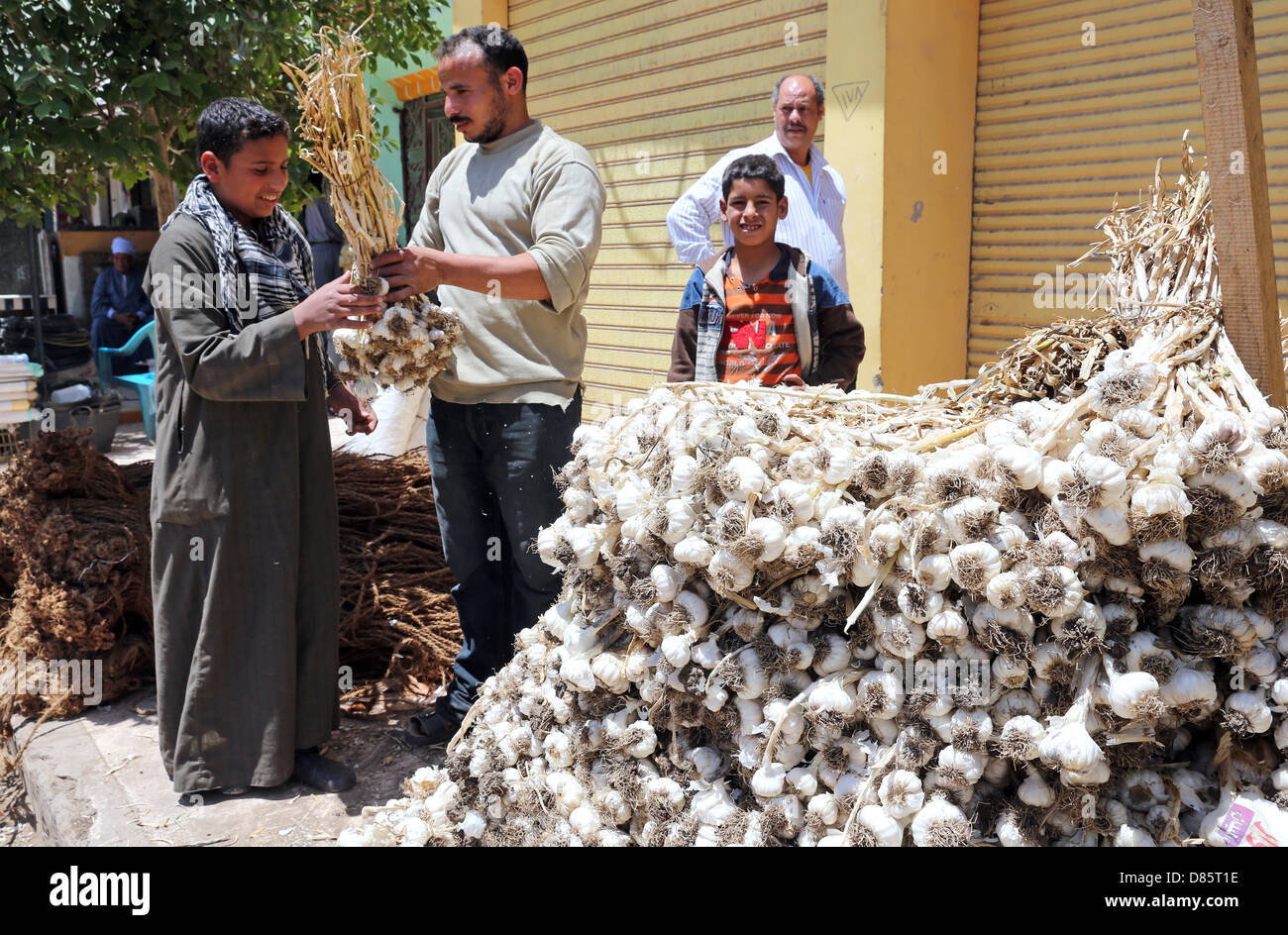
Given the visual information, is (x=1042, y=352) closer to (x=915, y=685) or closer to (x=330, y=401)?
(x=915, y=685)

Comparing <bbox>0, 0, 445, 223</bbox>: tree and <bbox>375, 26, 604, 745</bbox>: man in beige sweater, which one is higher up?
<bbox>0, 0, 445, 223</bbox>: tree

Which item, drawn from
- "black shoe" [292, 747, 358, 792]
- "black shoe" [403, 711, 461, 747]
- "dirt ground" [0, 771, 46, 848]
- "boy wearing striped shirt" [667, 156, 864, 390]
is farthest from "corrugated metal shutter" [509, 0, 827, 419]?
"dirt ground" [0, 771, 46, 848]

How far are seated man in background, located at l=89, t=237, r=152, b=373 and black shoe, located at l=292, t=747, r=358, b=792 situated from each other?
27.8 feet

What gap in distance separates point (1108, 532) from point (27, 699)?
12.5 ft

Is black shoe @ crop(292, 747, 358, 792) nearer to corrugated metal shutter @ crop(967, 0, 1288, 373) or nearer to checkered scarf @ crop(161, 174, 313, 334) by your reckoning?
checkered scarf @ crop(161, 174, 313, 334)

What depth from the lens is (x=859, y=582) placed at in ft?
5.25

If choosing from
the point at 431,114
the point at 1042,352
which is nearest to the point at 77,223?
the point at 431,114

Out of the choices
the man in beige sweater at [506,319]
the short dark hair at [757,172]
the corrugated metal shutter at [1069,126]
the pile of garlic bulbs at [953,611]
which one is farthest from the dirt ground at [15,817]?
the corrugated metal shutter at [1069,126]

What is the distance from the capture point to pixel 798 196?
3.89m

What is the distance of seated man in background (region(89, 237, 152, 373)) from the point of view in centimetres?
1100

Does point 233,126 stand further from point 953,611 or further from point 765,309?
point 953,611

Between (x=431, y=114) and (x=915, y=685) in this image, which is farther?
(x=431, y=114)

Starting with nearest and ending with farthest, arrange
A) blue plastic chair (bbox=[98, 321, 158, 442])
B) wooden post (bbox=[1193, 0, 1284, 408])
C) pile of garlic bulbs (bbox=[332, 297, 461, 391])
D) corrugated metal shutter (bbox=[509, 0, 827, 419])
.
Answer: wooden post (bbox=[1193, 0, 1284, 408]) < pile of garlic bulbs (bbox=[332, 297, 461, 391]) < corrugated metal shutter (bbox=[509, 0, 827, 419]) < blue plastic chair (bbox=[98, 321, 158, 442])

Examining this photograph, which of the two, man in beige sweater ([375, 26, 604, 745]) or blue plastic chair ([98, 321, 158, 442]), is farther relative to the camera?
blue plastic chair ([98, 321, 158, 442])
